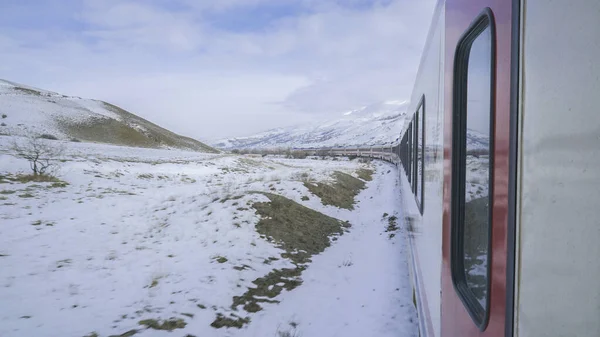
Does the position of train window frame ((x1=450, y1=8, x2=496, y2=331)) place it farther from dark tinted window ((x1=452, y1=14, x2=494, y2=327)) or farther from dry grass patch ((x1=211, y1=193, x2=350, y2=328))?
dry grass patch ((x1=211, y1=193, x2=350, y2=328))

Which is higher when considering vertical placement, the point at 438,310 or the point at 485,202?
the point at 485,202

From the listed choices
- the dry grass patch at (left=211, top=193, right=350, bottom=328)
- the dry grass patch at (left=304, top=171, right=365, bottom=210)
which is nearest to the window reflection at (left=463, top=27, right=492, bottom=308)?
the dry grass patch at (left=211, top=193, right=350, bottom=328)

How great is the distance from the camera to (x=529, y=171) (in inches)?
37.3

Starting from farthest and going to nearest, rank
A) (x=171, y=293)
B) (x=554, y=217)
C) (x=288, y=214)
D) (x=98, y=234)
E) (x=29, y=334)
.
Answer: (x=288, y=214), (x=98, y=234), (x=171, y=293), (x=29, y=334), (x=554, y=217)

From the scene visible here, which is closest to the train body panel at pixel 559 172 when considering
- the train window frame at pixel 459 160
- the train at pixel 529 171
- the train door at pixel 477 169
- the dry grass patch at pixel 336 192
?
the train at pixel 529 171

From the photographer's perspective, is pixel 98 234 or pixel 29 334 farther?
pixel 98 234

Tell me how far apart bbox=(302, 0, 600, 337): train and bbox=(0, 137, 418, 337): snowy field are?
128 inches

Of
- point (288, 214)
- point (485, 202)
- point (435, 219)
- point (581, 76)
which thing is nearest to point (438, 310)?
point (435, 219)

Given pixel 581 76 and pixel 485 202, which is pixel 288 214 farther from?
pixel 581 76

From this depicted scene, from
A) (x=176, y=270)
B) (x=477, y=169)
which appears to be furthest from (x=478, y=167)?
(x=176, y=270)

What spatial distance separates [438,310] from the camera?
222 cm

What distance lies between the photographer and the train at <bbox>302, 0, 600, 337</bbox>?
72 cm

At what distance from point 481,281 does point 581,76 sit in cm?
97

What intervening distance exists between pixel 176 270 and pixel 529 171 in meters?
6.12
